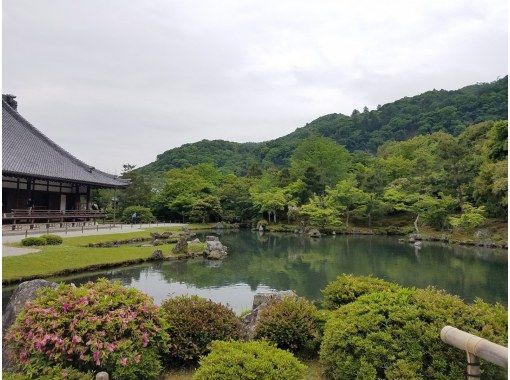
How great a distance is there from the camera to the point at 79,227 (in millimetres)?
30312

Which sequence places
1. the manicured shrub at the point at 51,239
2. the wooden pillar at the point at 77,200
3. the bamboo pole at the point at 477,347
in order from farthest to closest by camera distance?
the wooden pillar at the point at 77,200 → the manicured shrub at the point at 51,239 → the bamboo pole at the point at 477,347

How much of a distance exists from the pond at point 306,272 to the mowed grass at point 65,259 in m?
0.53

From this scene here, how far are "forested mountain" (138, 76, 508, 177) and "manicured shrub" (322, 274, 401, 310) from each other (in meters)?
74.3

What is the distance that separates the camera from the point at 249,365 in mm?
4176

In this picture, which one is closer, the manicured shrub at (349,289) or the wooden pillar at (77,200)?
the manicured shrub at (349,289)

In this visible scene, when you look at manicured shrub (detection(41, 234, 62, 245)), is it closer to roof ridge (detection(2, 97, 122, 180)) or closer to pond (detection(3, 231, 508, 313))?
pond (detection(3, 231, 508, 313))

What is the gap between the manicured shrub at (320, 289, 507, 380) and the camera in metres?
4.54

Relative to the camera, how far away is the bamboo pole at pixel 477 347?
3305 millimetres

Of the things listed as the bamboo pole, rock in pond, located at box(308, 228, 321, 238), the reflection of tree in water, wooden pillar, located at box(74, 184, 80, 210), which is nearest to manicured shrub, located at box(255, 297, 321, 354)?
the bamboo pole

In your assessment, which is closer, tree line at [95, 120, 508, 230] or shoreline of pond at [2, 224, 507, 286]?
shoreline of pond at [2, 224, 507, 286]

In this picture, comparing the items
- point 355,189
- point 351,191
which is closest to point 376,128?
point 355,189

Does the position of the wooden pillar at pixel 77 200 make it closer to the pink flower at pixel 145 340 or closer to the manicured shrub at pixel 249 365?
the pink flower at pixel 145 340

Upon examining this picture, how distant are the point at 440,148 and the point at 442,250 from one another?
13374 mm

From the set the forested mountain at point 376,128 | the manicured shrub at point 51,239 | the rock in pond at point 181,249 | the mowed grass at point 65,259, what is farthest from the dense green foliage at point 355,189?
the manicured shrub at point 51,239
